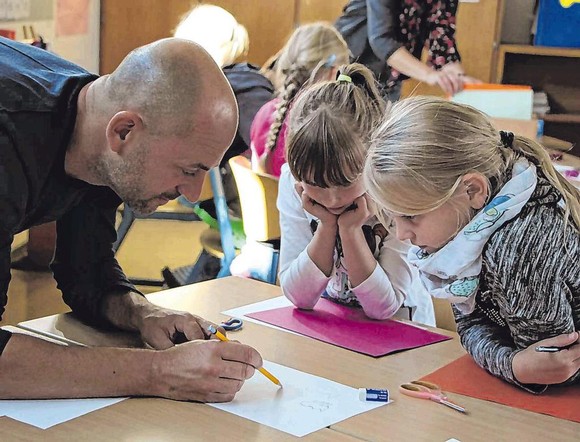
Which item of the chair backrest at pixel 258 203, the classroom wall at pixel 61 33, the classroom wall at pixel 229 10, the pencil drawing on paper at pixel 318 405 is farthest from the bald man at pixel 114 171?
the classroom wall at pixel 229 10

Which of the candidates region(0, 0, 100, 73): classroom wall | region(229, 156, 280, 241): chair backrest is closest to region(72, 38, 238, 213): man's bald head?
region(229, 156, 280, 241): chair backrest

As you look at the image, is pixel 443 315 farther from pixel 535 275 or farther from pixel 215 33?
pixel 215 33

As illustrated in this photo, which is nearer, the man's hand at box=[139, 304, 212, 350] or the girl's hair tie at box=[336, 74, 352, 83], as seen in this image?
the man's hand at box=[139, 304, 212, 350]

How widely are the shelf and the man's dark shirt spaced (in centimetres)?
366

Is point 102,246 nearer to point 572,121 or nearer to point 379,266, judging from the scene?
point 379,266

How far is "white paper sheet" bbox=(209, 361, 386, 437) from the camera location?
1278 mm

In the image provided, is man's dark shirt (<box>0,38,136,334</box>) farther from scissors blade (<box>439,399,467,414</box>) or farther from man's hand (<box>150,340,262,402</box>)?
scissors blade (<box>439,399,467,414</box>)

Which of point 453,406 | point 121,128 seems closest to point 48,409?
point 121,128

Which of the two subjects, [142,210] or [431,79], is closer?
[142,210]

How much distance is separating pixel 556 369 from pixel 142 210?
0.76m

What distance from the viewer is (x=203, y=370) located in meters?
1.36

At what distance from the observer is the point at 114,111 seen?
150 centimetres

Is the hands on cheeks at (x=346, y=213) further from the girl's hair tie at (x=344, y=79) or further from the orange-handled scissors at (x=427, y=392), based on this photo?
the orange-handled scissors at (x=427, y=392)

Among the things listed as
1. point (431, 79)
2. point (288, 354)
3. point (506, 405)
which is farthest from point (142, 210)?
point (431, 79)
